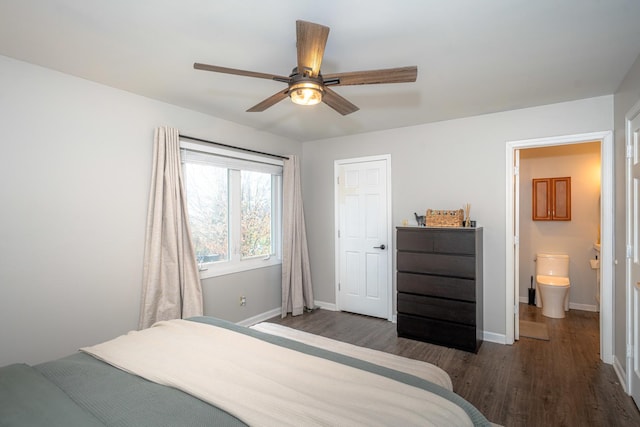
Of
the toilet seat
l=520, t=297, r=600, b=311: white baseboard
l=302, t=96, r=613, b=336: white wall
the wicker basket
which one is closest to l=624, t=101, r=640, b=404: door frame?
l=302, t=96, r=613, b=336: white wall

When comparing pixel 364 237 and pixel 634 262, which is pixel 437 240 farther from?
pixel 634 262

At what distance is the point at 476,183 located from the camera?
361 centimetres

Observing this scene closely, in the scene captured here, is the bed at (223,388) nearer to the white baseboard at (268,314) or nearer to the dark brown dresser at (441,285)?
the dark brown dresser at (441,285)

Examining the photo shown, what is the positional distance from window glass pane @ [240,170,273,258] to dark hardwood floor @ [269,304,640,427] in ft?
3.17

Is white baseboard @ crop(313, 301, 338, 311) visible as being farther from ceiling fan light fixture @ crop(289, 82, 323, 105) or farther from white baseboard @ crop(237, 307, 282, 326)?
ceiling fan light fixture @ crop(289, 82, 323, 105)

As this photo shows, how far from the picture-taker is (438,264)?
11.1ft

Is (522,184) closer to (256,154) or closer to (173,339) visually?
(256,154)

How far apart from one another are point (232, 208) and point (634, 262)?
3633 mm

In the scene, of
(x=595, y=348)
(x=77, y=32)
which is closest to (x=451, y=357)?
(x=595, y=348)

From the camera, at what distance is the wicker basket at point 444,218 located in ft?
11.4

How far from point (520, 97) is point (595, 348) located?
2.59 m

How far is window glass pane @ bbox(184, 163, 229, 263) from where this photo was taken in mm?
3438

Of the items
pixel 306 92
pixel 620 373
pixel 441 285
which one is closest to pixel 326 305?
pixel 441 285

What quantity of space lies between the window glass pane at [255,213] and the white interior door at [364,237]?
3.25 feet
